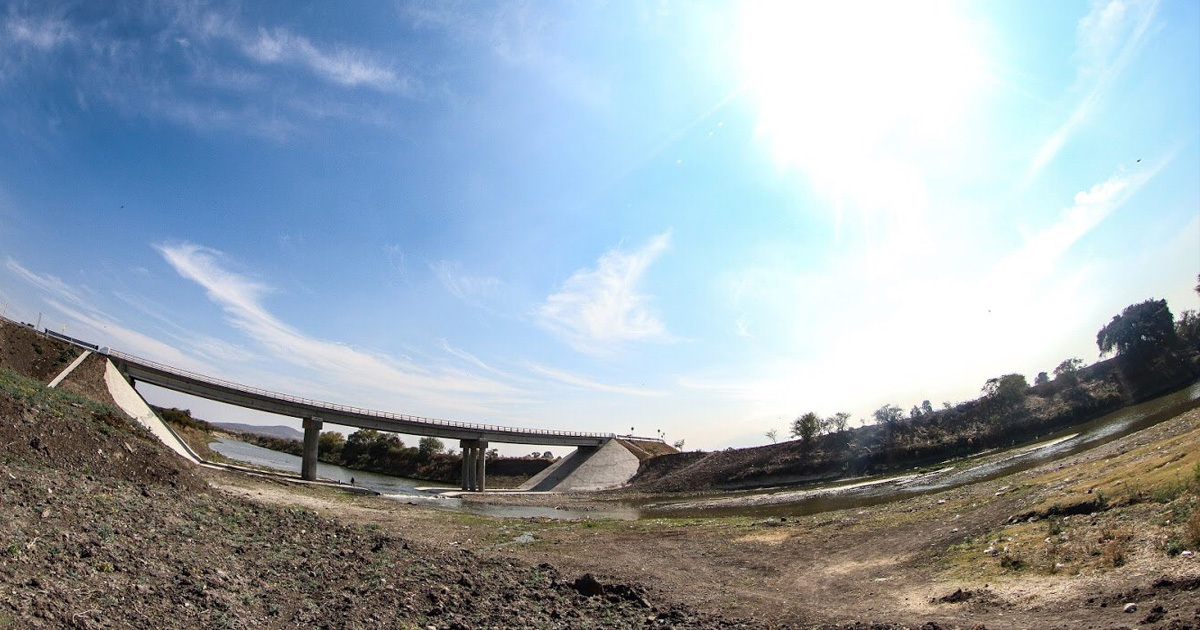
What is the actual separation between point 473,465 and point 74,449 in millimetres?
69617

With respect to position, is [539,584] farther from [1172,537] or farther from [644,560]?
[1172,537]

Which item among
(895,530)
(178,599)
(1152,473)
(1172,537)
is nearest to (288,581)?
(178,599)

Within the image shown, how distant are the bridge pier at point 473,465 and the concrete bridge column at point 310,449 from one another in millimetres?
23783

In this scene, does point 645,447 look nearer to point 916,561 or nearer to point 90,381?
point 90,381

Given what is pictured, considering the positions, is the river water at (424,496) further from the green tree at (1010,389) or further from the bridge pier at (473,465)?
the green tree at (1010,389)

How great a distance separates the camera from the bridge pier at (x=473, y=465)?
83188 millimetres

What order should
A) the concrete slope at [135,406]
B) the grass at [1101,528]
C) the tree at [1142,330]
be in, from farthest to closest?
1. the tree at [1142,330]
2. the concrete slope at [135,406]
3. the grass at [1101,528]

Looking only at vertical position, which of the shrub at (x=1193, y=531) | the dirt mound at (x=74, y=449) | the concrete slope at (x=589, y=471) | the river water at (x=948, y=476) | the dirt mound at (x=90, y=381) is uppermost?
the dirt mound at (x=90, y=381)

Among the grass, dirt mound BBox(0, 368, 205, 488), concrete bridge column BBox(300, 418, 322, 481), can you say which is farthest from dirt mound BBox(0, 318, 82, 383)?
the grass

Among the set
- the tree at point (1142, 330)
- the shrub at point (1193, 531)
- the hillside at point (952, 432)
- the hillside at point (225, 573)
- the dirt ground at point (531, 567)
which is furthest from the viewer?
the tree at point (1142, 330)

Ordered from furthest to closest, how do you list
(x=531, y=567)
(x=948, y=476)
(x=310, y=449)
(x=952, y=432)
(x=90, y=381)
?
(x=952, y=432)
(x=310, y=449)
(x=90, y=381)
(x=948, y=476)
(x=531, y=567)

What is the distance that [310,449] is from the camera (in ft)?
208

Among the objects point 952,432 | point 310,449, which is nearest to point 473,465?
point 310,449

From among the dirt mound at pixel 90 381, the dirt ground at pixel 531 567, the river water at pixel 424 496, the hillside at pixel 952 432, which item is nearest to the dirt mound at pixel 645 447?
the hillside at pixel 952 432
